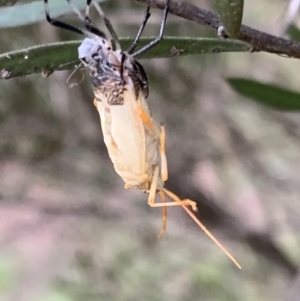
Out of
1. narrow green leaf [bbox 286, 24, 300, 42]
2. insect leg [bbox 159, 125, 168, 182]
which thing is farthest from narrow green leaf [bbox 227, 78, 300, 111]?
insect leg [bbox 159, 125, 168, 182]

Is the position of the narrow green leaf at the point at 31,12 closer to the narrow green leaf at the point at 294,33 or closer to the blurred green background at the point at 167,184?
the narrow green leaf at the point at 294,33

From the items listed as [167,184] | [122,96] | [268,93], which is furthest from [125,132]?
[167,184]

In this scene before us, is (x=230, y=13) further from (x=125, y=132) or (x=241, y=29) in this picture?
(x=125, y=132)

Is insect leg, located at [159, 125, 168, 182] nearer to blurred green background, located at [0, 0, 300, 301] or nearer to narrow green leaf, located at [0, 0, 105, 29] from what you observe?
narrow green leaf, located at [0, 0, 105, 29]

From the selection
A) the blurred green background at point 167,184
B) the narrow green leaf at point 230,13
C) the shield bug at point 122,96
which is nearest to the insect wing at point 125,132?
the shield bug at point 122,96

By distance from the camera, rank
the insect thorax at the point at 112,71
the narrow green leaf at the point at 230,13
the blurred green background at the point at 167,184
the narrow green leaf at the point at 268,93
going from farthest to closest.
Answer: the blurred green background at the point at 167,184 → the narrow green leaf at the point at 268,93 → the insect thorax at the point at 112,71 → the narrow green leaf at the point at 230,13

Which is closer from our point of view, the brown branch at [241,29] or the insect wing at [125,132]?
the brown branch at [241,29]
